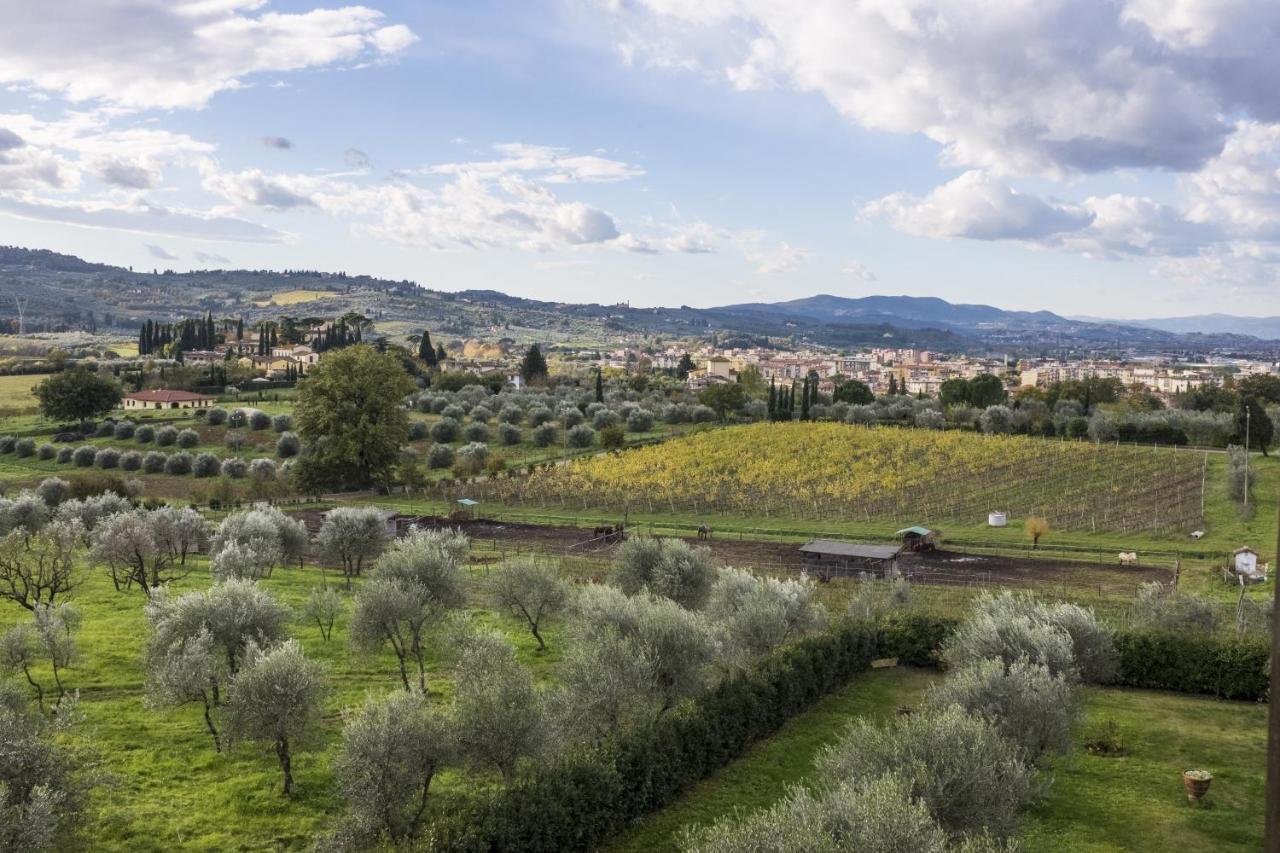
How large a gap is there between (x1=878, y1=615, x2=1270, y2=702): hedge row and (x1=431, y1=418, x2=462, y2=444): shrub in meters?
62.5

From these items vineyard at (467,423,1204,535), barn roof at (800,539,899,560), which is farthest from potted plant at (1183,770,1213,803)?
vineyard at (467,423,1204,535)

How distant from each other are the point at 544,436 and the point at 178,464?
31.4 meters

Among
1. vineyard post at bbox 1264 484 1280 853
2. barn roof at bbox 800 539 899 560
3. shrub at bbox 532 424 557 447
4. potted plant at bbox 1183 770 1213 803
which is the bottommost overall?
potted plant at bbox 1183 770 1213 803

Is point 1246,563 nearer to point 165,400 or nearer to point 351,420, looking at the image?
point 351,420

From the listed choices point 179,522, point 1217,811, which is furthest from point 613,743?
point 179,522

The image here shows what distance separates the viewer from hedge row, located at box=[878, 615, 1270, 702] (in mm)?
26922

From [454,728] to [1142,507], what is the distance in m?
48.2

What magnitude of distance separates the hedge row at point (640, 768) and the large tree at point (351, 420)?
42.5 meters

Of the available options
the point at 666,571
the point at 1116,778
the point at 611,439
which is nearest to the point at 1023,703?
the point at 1116,778

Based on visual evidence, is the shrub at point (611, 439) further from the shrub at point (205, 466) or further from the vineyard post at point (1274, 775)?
the vineyard post at point (1274, 775)

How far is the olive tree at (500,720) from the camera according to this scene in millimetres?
17906

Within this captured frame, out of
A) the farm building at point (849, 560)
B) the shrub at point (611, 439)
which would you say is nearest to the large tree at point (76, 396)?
the shrub at point (611, 439)

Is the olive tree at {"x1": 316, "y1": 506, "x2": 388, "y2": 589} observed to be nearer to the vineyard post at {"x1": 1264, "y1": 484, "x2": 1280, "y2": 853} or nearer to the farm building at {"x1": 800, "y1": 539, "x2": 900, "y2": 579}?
the farm building at {"x1": 800, "y1": 539, "x2": 900, "y2": 579}

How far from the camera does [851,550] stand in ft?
132
